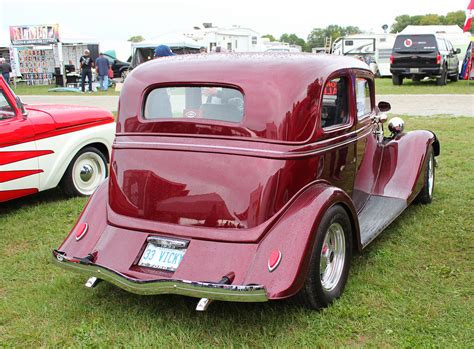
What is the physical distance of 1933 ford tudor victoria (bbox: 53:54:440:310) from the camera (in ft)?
10.3

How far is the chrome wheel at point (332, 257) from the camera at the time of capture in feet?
11.5

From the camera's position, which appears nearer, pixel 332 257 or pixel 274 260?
pixel 274 260

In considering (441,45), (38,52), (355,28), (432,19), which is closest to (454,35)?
(441,45)

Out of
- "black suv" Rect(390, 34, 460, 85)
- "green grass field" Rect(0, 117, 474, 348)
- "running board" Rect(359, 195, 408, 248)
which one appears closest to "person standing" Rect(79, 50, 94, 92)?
"black suv" Rect(390, 34, 460, 85)

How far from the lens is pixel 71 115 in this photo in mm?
6145

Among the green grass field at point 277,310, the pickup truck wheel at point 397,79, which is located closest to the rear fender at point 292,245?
the green grass field at point 277,310

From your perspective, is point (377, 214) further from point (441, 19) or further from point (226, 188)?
point (441, 19)

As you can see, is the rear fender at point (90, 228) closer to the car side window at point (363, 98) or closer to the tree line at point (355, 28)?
the car side window at point (363, 98)

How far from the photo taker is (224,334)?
10.5 feet

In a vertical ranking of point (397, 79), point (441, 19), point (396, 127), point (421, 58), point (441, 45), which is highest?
point (441, 19)

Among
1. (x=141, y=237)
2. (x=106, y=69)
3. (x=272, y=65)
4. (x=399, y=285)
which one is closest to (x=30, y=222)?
(x=141, y=237)

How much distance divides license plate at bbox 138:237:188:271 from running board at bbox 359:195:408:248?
1.40 metres

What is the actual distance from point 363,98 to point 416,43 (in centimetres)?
1727

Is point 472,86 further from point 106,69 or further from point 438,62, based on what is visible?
point 106,69
